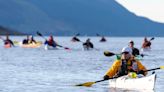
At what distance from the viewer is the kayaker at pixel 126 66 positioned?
1198 inches

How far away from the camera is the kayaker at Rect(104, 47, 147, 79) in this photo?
30.4 meters

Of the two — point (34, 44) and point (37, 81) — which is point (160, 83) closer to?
point (37, 81)

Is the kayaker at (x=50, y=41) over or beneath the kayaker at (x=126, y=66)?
over

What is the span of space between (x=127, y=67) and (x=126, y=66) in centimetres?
13

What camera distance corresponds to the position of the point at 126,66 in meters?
31.0

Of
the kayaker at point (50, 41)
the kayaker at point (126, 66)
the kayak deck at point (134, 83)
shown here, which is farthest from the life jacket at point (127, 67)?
the kayaker at point (50, 41)

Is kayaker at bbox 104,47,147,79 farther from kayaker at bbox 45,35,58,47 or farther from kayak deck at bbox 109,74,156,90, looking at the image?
kayaker at bbox 45,35,58,47

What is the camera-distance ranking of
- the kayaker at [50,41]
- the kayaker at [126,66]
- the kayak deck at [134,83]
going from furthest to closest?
1. the kayaker at [50,41]
2. the kayak deck at [134,83]
3. the kayaker at [126,66]

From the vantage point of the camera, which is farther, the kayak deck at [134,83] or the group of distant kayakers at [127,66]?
the kayak deck at [134,83]

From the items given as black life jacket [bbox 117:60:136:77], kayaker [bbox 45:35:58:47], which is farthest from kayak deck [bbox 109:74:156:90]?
kayaker [bbox 45:35:58:47]

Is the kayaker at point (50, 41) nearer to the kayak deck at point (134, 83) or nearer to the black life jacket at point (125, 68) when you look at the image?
the kayak deck at point (134, 83)

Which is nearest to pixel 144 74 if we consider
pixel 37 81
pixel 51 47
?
pixel 37 81

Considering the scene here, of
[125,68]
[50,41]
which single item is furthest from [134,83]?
[50,41]

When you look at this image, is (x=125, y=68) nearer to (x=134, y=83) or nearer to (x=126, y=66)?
(x=126, y=66)
